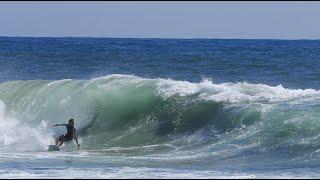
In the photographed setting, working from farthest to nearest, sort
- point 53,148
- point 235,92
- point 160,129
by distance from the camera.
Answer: point 235,92
point 160,129
point 53,148

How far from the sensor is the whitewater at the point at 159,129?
1667 centimetres

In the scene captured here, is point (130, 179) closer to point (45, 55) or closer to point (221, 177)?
point (221, 177)

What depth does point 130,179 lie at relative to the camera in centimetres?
1462

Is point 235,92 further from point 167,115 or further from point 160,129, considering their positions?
point 160,129

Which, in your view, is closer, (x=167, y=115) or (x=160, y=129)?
(x=160, y=129)

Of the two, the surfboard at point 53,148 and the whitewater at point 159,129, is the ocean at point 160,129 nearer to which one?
the whitewater at point 159,129

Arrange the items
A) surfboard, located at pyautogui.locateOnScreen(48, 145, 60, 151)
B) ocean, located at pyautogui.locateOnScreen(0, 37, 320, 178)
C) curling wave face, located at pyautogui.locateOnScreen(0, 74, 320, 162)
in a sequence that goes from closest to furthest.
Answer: ocean, located at pyautogui.locateOnScreen(0, 37, 320, 178) < curling wave face, located at pyautogui.locateOnScreen(0, 74, 320, 162) < surfboard, located at pyautogui.locateOnScreen(48, 145, 60, 151)

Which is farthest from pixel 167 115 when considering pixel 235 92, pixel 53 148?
pixel 53 148

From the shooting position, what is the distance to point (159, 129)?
23484 millimetres

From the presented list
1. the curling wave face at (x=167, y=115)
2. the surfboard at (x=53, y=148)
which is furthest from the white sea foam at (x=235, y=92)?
the surfboard at (x=53, y=148)

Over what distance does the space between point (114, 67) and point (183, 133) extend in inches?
1208

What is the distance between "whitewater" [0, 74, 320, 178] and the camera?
16.7 meters

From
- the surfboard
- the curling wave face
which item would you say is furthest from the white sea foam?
the surfboard

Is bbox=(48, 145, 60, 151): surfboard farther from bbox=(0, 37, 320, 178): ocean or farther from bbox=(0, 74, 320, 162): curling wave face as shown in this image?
bbox=(0, 74, 320, 162): curling wave face
